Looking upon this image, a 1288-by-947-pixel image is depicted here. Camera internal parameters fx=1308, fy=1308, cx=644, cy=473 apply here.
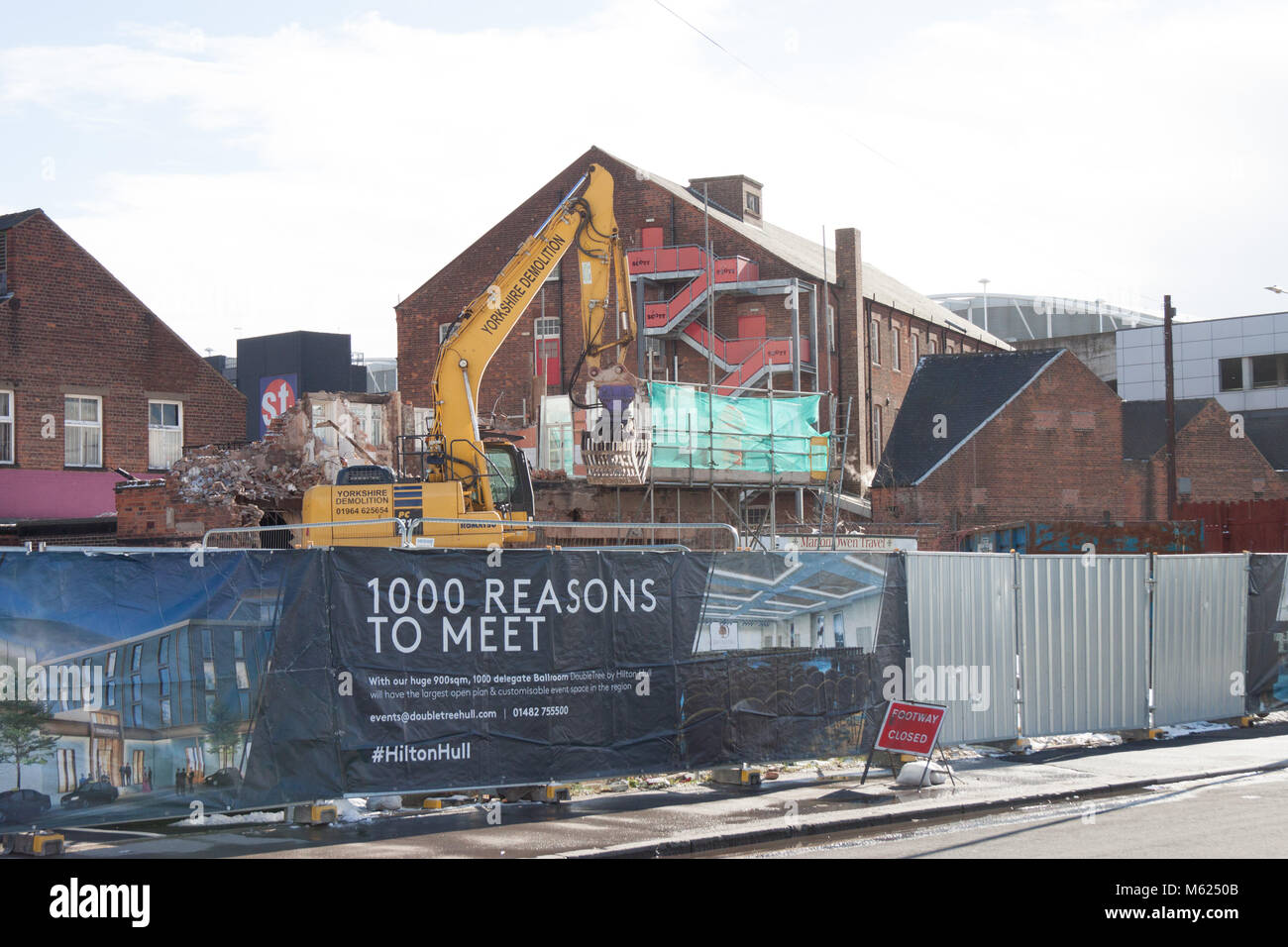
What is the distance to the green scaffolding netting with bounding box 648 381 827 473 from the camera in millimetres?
28125

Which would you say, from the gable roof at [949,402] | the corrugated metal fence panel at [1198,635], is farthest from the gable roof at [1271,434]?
the corrugated metal fence panel at [1198,635]

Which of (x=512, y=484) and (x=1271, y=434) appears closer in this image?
(x=512, y=484)

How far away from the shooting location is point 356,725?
11.0 metres

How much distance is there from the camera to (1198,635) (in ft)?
60.3

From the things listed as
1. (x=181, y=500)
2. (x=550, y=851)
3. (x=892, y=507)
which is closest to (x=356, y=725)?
(x=550, y=851)

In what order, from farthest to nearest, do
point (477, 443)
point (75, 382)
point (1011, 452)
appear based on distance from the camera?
point (1011, 452), point (75, 382), point (477, 443)

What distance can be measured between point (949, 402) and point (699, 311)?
394 inches

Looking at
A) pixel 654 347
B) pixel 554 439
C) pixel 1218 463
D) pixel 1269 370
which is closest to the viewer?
pixel 554 439

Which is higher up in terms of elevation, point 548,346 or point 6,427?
point 548,346

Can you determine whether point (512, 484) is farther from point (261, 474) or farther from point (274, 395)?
point (274, 395)

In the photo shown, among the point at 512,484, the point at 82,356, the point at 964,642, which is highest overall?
the point at 82,356

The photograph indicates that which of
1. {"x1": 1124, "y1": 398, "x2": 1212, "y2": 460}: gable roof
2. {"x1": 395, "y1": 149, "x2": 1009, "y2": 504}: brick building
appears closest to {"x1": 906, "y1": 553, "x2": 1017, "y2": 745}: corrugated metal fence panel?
{"x1": 395, "y1": 149, "x2": 1009, "y2": 504}: brick building

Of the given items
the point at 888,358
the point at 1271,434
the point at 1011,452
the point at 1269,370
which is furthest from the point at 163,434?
the point at 1269,370
